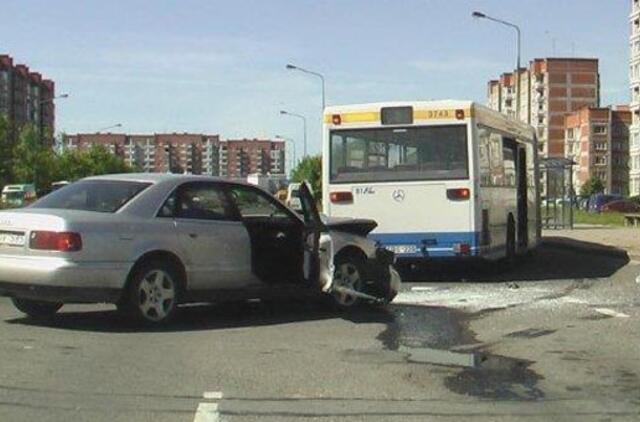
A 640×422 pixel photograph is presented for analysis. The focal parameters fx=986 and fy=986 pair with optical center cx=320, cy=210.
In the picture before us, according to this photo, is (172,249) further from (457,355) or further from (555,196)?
(555,196)

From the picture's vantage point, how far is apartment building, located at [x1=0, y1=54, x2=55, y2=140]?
143 m

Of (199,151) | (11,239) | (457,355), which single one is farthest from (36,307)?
(199,151)

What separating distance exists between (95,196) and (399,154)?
6.49 metres

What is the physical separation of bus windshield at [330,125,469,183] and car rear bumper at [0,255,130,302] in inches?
260

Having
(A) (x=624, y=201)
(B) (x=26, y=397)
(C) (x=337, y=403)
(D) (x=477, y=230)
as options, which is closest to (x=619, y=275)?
(D) (x=477, y=230)

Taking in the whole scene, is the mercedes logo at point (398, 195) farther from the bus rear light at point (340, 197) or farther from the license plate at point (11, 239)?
the license plate at point (11, 239)

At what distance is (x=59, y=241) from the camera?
31.1 ft

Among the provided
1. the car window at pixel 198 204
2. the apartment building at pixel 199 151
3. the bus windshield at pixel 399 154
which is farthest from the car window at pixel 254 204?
the apartment building at pixel 199 151

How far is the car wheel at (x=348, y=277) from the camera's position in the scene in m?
11.6

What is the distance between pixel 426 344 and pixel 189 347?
223 cm

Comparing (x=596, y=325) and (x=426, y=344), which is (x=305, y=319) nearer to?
(x=426, y=344)

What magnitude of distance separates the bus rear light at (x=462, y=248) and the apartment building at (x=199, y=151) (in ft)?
384

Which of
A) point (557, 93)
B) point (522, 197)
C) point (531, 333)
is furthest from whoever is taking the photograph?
point (557, 93)

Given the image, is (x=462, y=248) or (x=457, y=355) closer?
(x=457, y=355)
